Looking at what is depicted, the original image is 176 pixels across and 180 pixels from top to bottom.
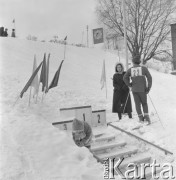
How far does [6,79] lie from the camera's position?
10688mm

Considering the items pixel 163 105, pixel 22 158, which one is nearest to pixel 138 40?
pixel 163 105

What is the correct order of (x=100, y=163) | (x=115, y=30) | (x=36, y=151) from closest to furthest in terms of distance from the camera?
(x=36, y=151)
(x=100, y=163)
(x=115, y=30)

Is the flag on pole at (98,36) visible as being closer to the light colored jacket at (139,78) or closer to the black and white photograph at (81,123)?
the black and white photograph at (81,123)

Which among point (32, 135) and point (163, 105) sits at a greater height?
point (163, 105)

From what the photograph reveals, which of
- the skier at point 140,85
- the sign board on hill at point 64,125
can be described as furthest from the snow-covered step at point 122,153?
the skier at point 140,85

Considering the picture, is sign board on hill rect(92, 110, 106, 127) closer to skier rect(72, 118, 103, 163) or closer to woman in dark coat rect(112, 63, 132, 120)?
woman in dark coat rect(112, 63, 132, 120)

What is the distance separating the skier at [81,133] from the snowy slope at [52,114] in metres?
0.18

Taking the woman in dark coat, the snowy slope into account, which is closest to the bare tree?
the snowy slope

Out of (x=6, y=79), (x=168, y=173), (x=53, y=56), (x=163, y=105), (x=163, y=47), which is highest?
(x=163, y=47)

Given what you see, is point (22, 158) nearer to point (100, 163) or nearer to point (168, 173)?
point (100, 163)

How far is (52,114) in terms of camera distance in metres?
8.90

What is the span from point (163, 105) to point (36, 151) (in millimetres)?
6746

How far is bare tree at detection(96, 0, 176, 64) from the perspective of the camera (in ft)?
84.9

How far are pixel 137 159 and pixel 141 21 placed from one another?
21881mm
